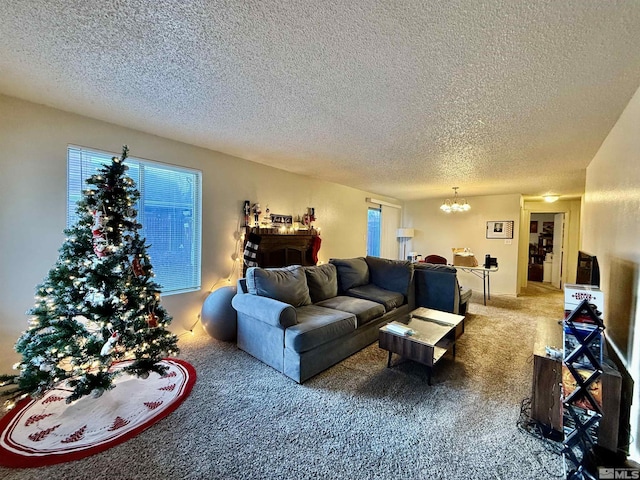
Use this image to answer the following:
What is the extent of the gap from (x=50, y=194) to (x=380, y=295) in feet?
12.2

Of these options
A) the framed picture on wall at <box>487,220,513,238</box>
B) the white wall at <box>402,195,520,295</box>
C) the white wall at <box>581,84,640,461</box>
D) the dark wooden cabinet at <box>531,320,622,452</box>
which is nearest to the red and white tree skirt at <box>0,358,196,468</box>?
the dark wooden cabinet at <box>531,320,622,452</box>

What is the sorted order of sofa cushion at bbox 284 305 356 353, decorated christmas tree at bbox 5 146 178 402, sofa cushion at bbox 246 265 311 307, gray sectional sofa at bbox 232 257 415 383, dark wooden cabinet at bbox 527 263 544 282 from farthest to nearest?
1. dark wooden cabinet at bbox 527 263 544 282
2. sofa cushion at bbox 246 265 311 307
3. gray sectional sofa at bbox 232 257 415 383
4. sofa cushion at bbox 284 305 356 353
5. decorated christmas tree at bbox 5 146 178 402

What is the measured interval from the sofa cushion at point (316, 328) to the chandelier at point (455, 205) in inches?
166

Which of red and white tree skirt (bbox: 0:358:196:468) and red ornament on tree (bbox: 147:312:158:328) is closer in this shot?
red and white tree skirt (bbox: 0:358:196:468)

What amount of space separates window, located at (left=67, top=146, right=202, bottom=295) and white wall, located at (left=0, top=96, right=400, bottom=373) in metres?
0.10

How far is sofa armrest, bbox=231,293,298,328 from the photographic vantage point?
7.86 feet

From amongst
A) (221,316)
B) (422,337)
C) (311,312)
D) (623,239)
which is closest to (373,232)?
(311,312)

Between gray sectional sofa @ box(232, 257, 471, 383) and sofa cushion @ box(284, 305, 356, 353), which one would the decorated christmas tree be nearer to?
gray sectional sofa @ box(232, 257, 471, 383)

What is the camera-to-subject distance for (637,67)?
159 cm

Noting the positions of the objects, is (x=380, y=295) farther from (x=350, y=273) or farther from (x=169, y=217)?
(x=169, y=217)

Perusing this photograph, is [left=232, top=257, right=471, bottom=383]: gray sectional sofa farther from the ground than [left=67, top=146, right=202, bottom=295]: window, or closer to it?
closer to it

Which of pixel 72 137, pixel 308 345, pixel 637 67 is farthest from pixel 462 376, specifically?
pixel 72 137

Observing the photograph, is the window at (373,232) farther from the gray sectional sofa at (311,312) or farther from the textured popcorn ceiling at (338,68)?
the textured popcorn ceiling at (338,68)

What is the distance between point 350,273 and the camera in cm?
400
